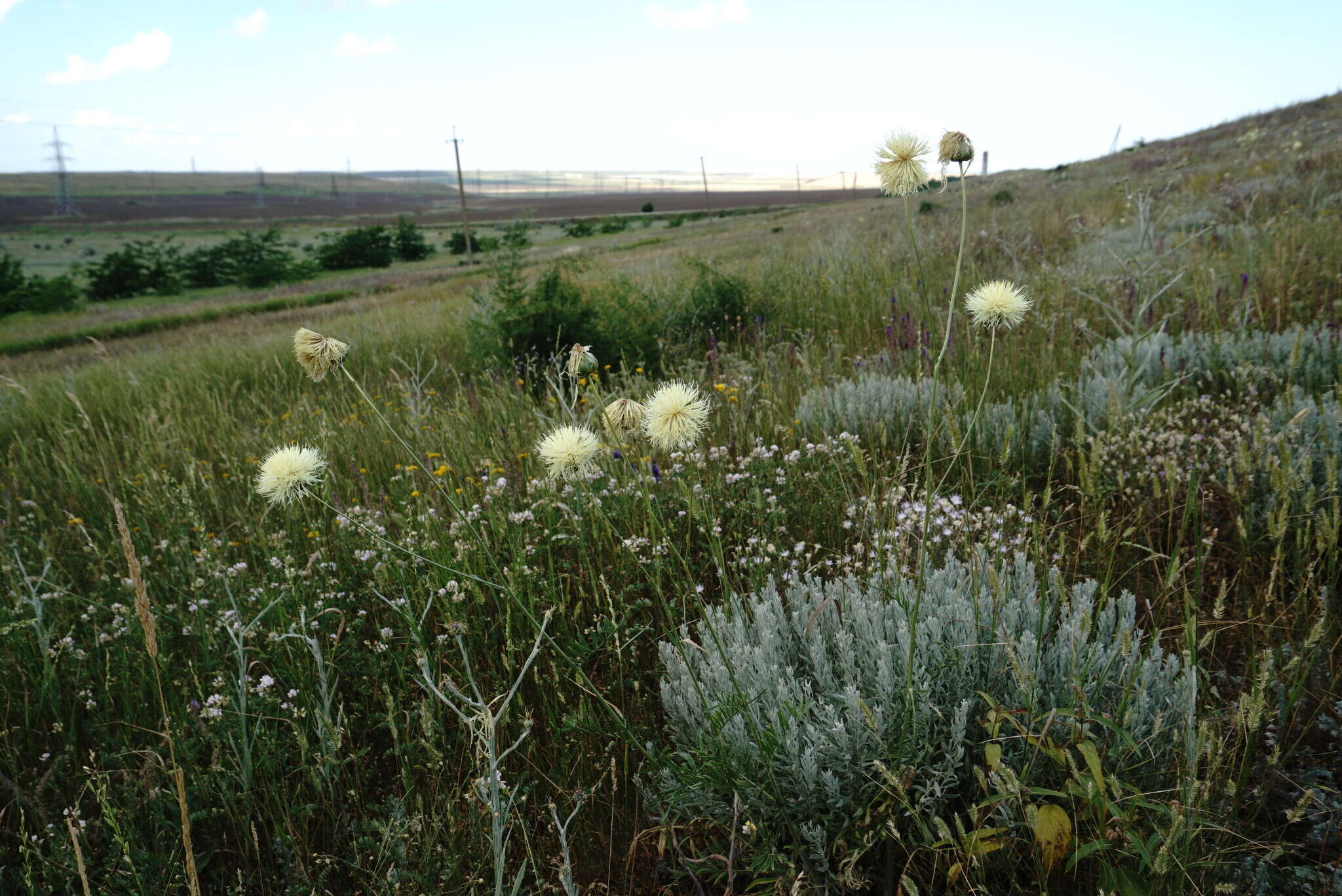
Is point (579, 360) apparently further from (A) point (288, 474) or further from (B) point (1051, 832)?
(B) point (1051, 832)

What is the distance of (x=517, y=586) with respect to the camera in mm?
2211

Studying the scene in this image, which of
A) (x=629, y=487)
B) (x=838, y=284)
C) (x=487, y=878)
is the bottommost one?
(x=487, y=878)

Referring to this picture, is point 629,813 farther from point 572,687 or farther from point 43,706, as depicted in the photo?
point 43,706

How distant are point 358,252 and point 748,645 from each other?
52.2m

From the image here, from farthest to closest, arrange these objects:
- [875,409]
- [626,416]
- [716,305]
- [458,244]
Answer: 1. [458,244]
2. [716,305]
3. [875,409]
4. [626,416]

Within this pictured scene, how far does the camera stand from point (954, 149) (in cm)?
134

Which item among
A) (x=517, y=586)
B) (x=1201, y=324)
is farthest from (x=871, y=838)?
(x=1201, y=324)

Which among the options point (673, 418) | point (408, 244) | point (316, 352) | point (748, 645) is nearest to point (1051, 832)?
point (748, 645)

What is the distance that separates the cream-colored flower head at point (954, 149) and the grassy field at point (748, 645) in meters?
0.29

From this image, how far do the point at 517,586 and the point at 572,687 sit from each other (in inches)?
15.3

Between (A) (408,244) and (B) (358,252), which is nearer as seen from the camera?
(B) (358,252)

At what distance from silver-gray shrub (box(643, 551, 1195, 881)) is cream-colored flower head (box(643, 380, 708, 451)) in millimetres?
398

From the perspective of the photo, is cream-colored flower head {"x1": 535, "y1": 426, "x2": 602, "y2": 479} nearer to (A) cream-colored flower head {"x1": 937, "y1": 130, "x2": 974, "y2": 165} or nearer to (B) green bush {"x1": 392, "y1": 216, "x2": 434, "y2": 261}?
(A) cream-colored flower head {"x1": 937, "y1": 130, "x2": 974, "y2": 165}

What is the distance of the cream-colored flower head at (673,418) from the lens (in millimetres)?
1507
